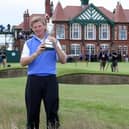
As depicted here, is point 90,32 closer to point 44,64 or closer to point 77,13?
point 77,13

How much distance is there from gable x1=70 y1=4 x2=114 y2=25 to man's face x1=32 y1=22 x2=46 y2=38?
3204 inches

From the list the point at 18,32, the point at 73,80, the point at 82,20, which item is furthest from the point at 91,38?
the point at 73,80

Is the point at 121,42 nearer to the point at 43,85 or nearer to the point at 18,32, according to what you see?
the point at 18,32

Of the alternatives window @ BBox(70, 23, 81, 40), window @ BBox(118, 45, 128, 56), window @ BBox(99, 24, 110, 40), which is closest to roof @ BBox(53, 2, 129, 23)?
window @ BBox(99, 24, 110, 40)

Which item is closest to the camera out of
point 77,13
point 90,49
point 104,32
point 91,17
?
point 90,49

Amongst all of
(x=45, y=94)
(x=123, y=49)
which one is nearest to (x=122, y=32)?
(x=123, y=49)

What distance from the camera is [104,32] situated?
297 ft

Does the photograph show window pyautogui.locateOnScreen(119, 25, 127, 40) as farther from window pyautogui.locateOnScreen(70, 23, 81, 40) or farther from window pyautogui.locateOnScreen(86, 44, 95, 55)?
window pyautogui.locateOnScreen(70, 23, 81, 40)

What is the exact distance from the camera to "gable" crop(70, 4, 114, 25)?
89.4 m

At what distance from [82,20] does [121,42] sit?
739cm

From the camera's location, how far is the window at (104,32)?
297 ft

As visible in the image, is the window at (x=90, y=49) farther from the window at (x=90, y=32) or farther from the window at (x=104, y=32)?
the window at (x=104, y=32)

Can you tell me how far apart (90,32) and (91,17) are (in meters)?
2.42

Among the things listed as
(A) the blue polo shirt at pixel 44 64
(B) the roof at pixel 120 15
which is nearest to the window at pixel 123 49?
(B) the roof at pixel 120 15
